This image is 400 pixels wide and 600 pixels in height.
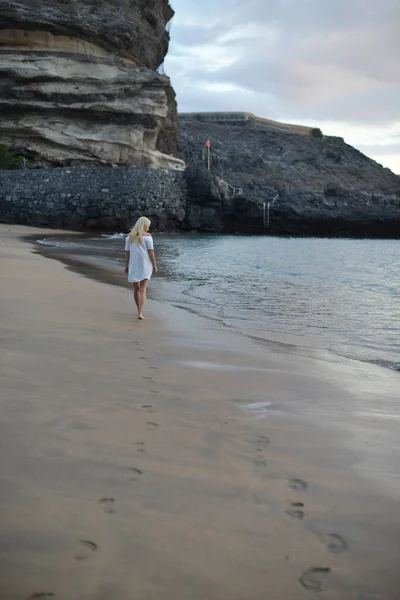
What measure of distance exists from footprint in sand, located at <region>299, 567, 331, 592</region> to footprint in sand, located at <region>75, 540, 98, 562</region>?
2.39 ft

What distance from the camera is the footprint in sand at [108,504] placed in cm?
227

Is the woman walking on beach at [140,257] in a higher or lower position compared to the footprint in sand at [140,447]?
higher

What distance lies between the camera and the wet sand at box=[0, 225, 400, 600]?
194cm

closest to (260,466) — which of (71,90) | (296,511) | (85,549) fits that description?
(296,511)

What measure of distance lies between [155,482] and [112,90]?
40.8 metres

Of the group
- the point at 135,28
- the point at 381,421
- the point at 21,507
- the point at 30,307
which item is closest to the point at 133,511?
the point at 21,507

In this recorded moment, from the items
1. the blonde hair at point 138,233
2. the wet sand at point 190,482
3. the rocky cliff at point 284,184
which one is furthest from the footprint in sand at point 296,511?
the rocky cliff at point 284,184

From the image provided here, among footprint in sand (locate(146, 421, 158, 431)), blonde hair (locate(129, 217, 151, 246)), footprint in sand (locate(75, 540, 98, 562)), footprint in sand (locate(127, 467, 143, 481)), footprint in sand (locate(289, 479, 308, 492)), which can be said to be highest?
blonde hair (locate(129, 217, 151, 246))

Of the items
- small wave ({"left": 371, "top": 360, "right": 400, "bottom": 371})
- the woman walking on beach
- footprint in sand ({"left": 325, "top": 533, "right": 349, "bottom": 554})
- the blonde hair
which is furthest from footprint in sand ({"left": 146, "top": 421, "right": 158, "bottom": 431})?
the blonde hair

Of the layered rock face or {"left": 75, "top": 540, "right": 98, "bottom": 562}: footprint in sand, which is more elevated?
the layered rock face

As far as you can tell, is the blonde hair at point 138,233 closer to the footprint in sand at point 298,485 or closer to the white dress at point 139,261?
the white dress at point 139,261

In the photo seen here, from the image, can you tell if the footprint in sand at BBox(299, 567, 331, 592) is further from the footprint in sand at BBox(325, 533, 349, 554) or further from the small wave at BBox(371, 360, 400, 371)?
the small wave at BBox(371, 360, 400, 371)

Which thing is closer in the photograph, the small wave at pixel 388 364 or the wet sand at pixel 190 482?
the wet sand at pixel 190 482

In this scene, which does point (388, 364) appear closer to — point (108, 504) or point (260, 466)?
point (260, 466)
